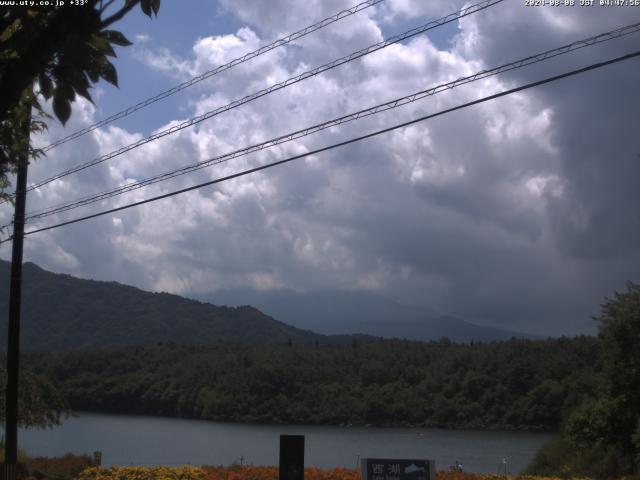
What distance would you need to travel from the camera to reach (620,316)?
2066 centimetres

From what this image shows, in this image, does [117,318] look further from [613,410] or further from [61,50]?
[61,50]

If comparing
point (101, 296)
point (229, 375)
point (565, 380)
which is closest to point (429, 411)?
point (565, 380)

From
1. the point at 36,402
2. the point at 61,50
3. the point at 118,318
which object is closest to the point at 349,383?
the point at 36,402

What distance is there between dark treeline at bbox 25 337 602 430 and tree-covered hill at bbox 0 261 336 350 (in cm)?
5792

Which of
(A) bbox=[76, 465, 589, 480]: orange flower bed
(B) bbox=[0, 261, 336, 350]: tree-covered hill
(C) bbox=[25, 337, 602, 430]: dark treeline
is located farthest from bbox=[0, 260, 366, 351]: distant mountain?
(A) bbox=[76, 465, 589, 480]: orange flower bed

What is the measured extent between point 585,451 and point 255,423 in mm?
44534

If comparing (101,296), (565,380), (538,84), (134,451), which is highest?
(101,296)

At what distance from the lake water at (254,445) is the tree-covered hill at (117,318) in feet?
262

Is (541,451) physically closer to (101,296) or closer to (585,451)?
(585,451)

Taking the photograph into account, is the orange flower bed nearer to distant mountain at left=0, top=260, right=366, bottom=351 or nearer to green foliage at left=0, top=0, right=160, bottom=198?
green foliage at left=0, top=0, right=160, bottom=198

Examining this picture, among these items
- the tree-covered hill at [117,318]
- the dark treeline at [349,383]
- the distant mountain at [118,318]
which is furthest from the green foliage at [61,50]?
the distant mountain at [118,318]

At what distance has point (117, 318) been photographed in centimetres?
15662

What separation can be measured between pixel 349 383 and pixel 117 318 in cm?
9889

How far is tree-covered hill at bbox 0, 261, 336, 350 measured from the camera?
465ft
